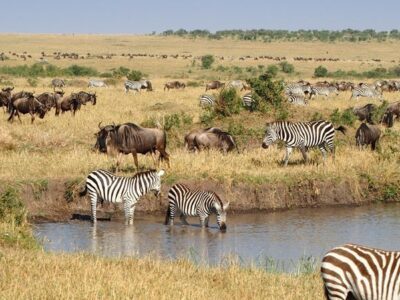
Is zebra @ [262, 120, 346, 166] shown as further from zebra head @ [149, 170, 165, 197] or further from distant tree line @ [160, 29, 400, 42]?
distant tree line @ [160, 29, 400, 42]

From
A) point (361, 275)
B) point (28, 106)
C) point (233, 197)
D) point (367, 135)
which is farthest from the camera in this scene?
point (28, 106)

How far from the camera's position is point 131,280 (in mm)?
8930

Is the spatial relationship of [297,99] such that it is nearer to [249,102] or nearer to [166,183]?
[249,102]

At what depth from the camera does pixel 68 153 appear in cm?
2016

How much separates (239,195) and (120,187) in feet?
9.45

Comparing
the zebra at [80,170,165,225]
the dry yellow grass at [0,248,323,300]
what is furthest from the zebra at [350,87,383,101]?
the dry yellow grass at [0,248,323,300]

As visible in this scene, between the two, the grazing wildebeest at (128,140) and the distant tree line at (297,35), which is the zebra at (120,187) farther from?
the distant tree line at (297,35)

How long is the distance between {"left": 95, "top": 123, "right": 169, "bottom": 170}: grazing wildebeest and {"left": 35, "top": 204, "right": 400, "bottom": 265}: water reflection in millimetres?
2149

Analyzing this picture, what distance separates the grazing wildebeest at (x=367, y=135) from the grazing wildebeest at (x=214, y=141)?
367cm

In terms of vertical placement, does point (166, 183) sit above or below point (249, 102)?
below

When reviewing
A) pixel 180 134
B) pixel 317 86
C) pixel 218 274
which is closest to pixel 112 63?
pixel 317 86

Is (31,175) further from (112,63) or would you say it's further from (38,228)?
(112,63)

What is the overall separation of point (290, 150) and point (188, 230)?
530cm

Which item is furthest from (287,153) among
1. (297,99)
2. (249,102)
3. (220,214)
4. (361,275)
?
(361,275)
